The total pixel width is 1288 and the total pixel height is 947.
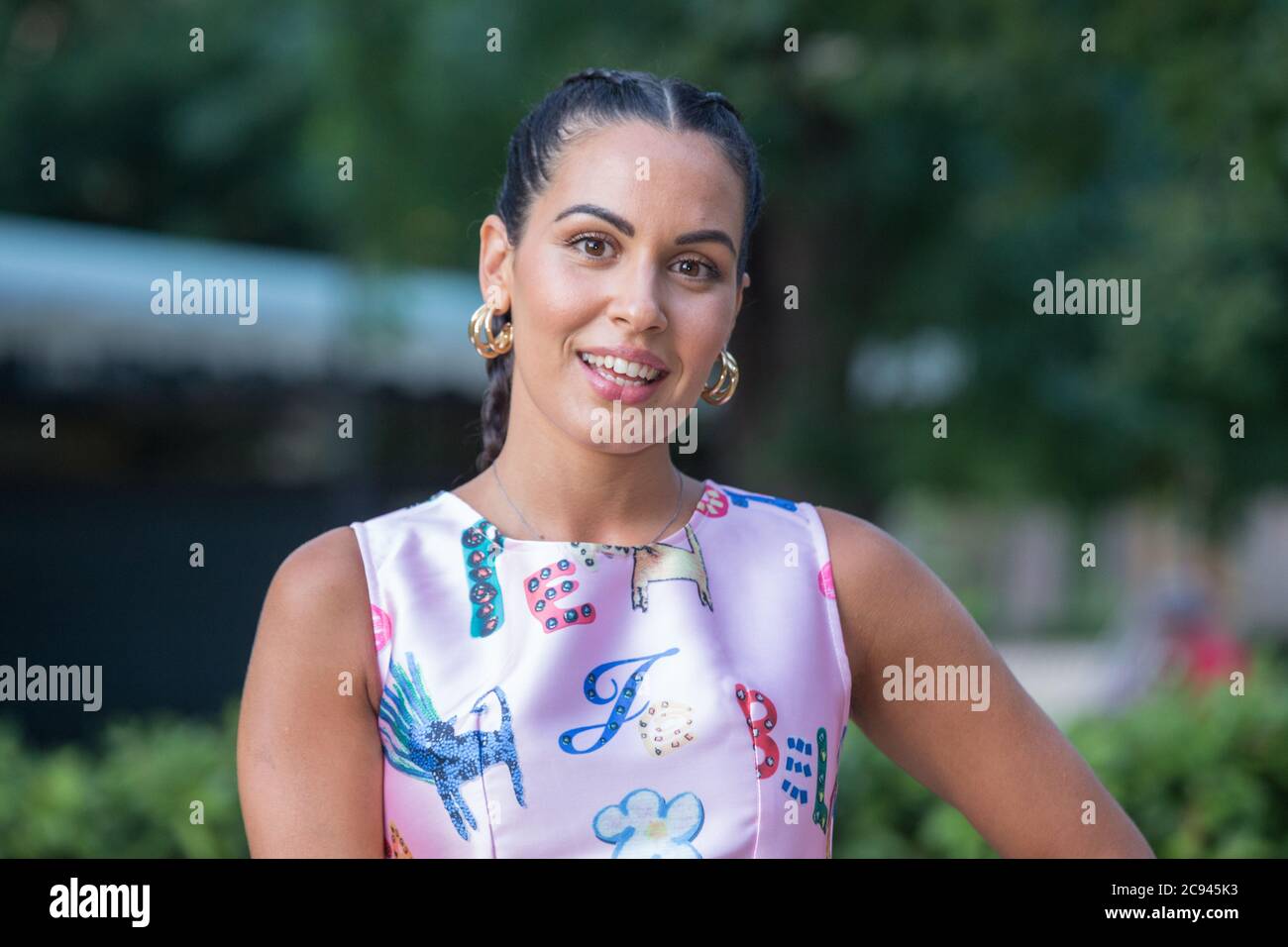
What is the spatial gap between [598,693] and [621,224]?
522mm

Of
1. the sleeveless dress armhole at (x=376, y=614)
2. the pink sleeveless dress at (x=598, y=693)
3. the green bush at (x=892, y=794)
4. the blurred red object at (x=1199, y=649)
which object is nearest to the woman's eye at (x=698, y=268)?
Result: the pink sleeveless dress at (x=598, y=693)

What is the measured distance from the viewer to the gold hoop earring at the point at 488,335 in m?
2.00

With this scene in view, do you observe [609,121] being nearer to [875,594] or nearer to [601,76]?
[601,76]

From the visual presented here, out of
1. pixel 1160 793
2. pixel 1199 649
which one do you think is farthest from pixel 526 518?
pixel 1199 649

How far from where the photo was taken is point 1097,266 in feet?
23.1

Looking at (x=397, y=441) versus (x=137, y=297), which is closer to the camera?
(x=137, y=297)

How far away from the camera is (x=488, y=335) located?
2.02m

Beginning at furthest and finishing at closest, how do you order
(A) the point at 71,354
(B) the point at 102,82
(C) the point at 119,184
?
(C) the point at 119,184
(B) the point at 102,82
(A) the point at 71,354

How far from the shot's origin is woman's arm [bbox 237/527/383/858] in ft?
5.52

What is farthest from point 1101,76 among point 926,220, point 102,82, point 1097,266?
point 102,82

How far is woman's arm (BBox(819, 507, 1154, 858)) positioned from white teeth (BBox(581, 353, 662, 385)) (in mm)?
309
